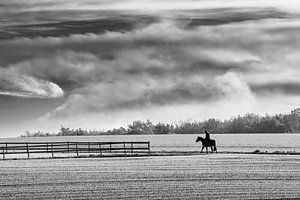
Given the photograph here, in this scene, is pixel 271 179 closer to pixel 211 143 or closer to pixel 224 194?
pixel 224 194

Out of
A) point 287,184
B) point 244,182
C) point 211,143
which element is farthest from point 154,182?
point 211,143

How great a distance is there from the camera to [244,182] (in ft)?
79.8

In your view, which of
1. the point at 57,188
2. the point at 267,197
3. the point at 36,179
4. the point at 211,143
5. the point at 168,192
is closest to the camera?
the point at 267,197

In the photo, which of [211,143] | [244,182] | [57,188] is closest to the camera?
[57,188]

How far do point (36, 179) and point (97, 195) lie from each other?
7.80 meters

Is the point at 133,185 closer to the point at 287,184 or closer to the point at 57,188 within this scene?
the point at 57,188

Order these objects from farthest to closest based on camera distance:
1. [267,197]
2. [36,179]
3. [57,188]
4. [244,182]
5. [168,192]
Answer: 1. [36,179]
2. [244,182]
3. [57,188]
4. [168,192]
5. [267,197]

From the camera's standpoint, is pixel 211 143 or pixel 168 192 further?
pixel 211 143

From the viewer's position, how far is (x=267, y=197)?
1914 centimetres

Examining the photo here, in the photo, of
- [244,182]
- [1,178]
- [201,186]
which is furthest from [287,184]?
[1,178]

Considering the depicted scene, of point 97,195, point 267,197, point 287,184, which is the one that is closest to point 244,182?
point 287,184

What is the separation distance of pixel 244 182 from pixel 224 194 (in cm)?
457

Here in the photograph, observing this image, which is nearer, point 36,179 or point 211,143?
point 36,179

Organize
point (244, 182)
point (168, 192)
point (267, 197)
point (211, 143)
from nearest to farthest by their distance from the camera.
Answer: point (267, 197)
point (168, 192)
point (244, 182)
point (211, 143)
